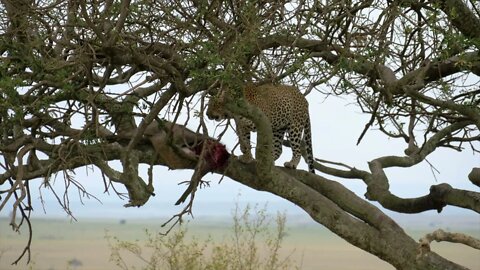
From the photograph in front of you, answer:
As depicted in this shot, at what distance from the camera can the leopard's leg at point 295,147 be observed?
823 centimetres

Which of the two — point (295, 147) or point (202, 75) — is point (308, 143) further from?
point (202, 75)

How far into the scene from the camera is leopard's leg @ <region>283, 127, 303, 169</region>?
823cm

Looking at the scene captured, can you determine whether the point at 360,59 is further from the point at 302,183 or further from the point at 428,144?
the point at 428,144

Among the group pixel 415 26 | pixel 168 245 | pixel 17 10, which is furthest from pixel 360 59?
pixel 168 245

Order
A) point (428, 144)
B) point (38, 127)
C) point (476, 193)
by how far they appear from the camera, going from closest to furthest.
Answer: point (38, 127) → point (476, 193) → point (428, 144)

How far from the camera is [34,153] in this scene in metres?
7.49

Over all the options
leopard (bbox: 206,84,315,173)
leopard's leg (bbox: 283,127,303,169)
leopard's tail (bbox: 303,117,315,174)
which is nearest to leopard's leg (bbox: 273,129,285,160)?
leopard (bbox: 206,84,315,173)

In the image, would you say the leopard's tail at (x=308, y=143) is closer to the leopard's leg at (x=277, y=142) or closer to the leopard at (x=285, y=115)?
the leopard at (x=285, y=115)

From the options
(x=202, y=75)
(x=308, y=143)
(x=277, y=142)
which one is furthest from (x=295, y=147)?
(x=202, y=75)

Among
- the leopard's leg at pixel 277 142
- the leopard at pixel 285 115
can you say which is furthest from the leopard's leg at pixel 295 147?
the leopard's leg at pixel 277 142

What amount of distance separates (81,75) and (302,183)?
7.18 feet

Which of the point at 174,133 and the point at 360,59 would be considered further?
the point at 174,133

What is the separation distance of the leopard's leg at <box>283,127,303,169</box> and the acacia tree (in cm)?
23

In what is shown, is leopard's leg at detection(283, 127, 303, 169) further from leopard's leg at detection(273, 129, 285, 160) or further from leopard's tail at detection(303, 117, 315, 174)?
leopard's tail at detection(303, 117, 315, 174)
